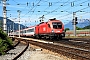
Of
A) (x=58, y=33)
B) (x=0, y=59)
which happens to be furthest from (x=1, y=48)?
(x=58, y=33)

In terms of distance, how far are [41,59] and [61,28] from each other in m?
19.7

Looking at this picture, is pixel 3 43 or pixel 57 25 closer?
pixel 3 43

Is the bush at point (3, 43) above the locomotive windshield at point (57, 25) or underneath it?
underneath

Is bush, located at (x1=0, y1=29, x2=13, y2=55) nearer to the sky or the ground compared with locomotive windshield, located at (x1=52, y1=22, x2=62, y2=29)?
nearer to the ground

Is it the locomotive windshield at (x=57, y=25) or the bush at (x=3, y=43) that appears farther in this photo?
the locomotive windshield at (x=57, y=25)

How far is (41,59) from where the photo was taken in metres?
12.6

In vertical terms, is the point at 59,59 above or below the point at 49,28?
below

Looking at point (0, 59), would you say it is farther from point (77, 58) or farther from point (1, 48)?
point (77, 58)

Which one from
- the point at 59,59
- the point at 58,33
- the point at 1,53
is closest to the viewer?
the point at 59,59

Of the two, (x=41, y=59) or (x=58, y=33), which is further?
(x=58, y=33)

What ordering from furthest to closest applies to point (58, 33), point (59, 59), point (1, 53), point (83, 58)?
1. point (58, 33)
2. point (1, 53)
3. point (59, 59)
4. point (83, 58)

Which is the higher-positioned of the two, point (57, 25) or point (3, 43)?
point (57, 25)

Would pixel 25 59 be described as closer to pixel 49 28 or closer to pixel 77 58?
pixel 77 58

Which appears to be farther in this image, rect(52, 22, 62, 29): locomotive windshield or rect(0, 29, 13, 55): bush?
rect(52, 22, 62, 29): locomotive windshield
